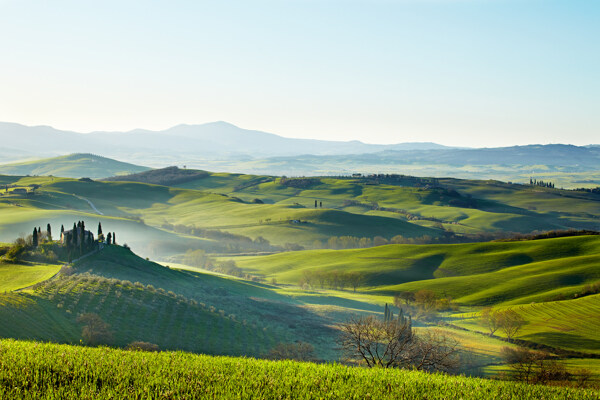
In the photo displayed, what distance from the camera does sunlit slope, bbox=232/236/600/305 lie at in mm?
107812

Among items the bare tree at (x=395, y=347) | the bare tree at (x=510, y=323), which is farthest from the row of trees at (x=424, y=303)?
the bare tree at (x=395, y=347)

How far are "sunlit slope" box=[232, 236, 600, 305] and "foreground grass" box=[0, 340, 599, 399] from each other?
93818mm

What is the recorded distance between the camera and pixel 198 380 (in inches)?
553

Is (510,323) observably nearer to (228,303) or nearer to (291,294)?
(291,294)

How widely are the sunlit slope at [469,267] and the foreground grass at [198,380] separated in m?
93.8

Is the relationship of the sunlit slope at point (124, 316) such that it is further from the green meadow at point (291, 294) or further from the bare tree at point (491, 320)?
the bare tree at point (491, 320)

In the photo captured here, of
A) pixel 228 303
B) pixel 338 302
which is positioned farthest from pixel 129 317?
pixel 338 302

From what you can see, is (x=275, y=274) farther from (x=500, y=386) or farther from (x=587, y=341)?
(x=500, y=386)

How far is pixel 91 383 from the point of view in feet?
43.7

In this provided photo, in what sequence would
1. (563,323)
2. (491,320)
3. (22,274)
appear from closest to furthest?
(22,274), (563,323), (491,320)

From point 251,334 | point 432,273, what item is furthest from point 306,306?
point 432,273

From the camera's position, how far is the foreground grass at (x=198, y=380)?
1298cm

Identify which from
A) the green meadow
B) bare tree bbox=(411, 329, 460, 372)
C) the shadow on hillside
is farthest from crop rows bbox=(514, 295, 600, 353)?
bare tree bbox=(411, 329, 460, 372)

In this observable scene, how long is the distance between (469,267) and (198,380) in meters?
131
